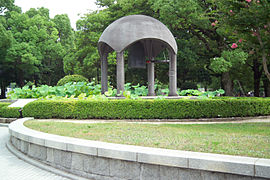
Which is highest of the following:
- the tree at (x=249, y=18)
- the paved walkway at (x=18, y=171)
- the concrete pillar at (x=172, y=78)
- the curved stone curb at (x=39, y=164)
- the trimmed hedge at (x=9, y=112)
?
the tree at (x=249, y=18)

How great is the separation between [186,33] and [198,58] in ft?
8.00

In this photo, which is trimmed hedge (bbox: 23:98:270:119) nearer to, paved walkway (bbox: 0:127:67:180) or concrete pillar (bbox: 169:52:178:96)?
concrete pillar (bbox: 169:52:178:96)

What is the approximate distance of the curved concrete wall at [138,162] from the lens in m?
3.28

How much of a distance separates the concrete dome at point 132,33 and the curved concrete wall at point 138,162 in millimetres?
6923

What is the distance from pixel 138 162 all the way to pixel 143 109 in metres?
6.26

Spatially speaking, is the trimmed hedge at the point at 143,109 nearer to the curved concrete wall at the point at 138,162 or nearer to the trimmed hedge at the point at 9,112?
the trimmed hedge at the point at 9,112

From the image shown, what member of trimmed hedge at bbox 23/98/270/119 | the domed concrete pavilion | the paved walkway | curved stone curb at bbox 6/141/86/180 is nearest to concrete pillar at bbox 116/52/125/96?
the domed concrete pavilion

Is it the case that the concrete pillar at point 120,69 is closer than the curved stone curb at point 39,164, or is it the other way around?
the curved stone curb at point 39,164

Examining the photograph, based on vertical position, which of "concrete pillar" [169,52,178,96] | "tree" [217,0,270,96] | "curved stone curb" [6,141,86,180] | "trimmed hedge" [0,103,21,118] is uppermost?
"tree" [217,0,270,96]

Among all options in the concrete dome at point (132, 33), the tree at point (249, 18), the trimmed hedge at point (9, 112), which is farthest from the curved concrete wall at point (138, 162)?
the concrete dome at point (132, 33)

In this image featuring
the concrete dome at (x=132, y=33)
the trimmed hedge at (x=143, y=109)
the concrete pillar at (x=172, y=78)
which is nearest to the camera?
the trimmed hedge at (x=143, y=109)

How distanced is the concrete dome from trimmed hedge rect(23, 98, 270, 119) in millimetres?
2828

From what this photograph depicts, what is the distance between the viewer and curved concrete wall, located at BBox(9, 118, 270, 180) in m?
3.28

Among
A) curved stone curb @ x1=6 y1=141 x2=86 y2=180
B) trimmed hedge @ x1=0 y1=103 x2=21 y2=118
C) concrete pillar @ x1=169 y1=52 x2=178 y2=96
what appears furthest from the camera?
concrete pillar @ x1=169 y1=52 x2=178 y2=96
